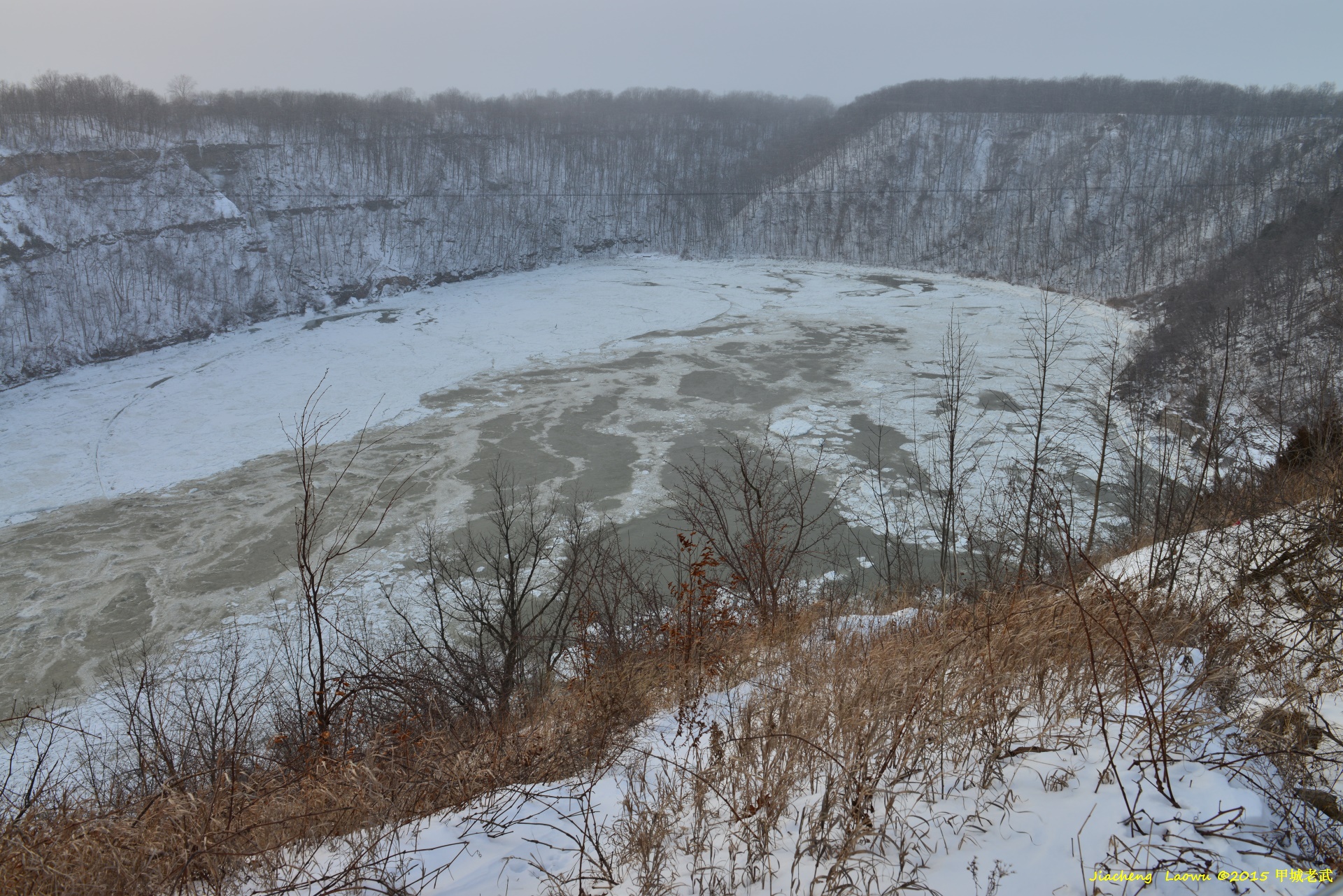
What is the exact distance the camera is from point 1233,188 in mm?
37281

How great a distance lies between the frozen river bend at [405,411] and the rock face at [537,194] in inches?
176

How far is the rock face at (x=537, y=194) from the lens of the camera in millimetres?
29781

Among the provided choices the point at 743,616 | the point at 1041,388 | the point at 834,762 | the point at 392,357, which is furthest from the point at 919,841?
the point at 392,357

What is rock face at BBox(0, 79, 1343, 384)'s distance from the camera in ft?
97.7

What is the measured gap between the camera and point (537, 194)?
4728cm

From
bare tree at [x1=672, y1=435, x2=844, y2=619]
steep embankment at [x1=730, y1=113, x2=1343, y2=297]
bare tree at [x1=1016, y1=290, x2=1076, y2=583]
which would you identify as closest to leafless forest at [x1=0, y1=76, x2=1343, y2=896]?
bare tree at [x1=672, y1=435, x2=844, y2=619]

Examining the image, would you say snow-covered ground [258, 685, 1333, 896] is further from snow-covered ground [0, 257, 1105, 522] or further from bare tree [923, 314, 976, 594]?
snow-covered ground [0, 257, 1105, 522]

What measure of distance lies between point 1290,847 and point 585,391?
19172 millimetres

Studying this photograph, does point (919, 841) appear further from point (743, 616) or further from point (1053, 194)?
point (1053, 194)

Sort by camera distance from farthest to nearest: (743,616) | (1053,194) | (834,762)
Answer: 1. (1053,194)
2. (743,616)
3. (834,762)

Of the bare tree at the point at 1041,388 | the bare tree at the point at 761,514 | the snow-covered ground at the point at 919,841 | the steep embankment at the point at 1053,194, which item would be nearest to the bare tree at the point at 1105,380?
the bare tree at the point at 1041,388

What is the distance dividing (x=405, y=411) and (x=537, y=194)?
32.0m

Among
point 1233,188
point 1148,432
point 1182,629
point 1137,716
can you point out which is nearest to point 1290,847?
point 1137,716

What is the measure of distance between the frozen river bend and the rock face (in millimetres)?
4483
